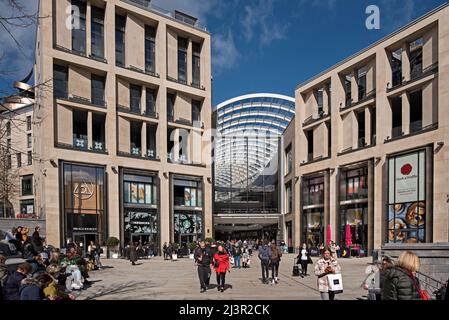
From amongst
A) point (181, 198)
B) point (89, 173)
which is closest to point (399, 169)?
point (181, 198)

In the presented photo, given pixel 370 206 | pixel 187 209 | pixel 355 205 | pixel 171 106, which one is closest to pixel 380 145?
pixel 370 206

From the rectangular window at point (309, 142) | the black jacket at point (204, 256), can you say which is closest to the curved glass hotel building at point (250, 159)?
the rectangular window at point (309, 142)

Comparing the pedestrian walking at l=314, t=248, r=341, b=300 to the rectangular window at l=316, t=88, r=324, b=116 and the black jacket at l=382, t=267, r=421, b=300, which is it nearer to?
the black jacket at l=382, t=267, r=421, b=300

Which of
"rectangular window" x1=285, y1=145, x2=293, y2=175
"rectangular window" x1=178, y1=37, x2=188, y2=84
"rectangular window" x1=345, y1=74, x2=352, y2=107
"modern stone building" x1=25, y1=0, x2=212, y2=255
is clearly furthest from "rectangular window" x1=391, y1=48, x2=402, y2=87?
"rectangular window" x1=178, y1=37, x2=188, y2=84

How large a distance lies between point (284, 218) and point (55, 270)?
4507cm

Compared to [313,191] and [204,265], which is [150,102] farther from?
[204,265]

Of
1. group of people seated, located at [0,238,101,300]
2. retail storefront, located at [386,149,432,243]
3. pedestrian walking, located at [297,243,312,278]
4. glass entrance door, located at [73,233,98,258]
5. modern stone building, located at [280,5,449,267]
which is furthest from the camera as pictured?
glass entrance door, located at [73,233,98,258]

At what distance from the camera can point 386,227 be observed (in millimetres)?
31516

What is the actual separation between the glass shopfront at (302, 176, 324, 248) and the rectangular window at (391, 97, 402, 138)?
413 inches

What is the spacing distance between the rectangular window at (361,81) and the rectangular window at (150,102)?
2122cm

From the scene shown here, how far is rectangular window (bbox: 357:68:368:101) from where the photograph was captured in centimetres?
3628

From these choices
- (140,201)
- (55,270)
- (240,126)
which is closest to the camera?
(55,270)
